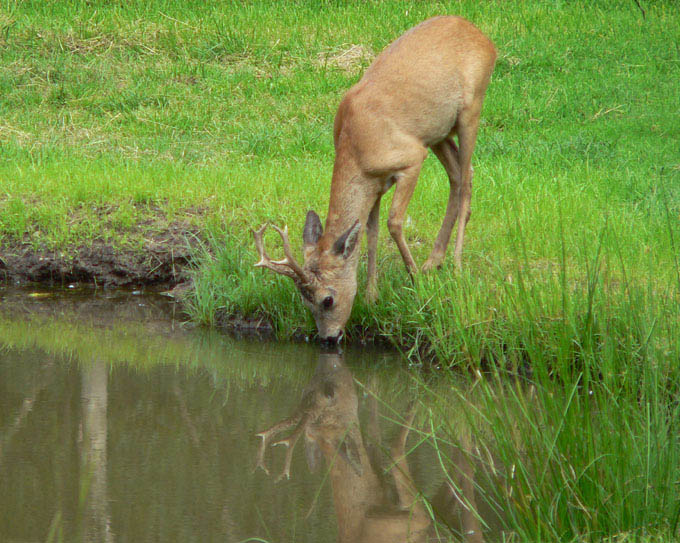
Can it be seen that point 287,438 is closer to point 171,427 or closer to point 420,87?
point 171,427

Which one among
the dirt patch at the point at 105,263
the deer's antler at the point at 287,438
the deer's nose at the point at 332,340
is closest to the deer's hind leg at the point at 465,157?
the deer's nose at the point at 332,340

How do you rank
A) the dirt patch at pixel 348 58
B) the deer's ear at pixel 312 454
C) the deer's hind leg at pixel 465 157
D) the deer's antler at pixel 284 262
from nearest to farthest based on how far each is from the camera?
the deer's ear at pixel 312 454 → the deer's antler at pixel 284 262 → the deer's hind leg at pixel 465 157 → the dirt patch at pixel 348 58

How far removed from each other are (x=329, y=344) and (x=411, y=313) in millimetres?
719

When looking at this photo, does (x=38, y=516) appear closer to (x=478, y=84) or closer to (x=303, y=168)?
(x=478, y=84)

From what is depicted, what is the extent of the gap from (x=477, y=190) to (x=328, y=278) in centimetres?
302

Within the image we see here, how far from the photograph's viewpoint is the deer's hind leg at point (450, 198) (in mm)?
8250

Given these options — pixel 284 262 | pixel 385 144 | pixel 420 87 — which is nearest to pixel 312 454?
pixel 284 262

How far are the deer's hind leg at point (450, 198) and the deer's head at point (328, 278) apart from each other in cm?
78

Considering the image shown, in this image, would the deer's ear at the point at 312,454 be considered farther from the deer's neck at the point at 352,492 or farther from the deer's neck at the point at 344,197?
the deer's neck at the point at 344,197

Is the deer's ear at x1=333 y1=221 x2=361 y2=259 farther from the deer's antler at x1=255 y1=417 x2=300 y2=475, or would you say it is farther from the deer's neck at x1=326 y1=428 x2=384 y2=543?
the deer's neck at x1=326 y1=428 x2=384 y2=543

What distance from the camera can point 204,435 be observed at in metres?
5.81

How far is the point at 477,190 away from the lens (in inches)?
398

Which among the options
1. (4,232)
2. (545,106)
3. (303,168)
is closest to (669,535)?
(4,232)

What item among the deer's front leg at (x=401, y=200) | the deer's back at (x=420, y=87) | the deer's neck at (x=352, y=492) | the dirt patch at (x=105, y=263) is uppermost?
the deer's back at (x=420, y=87)
